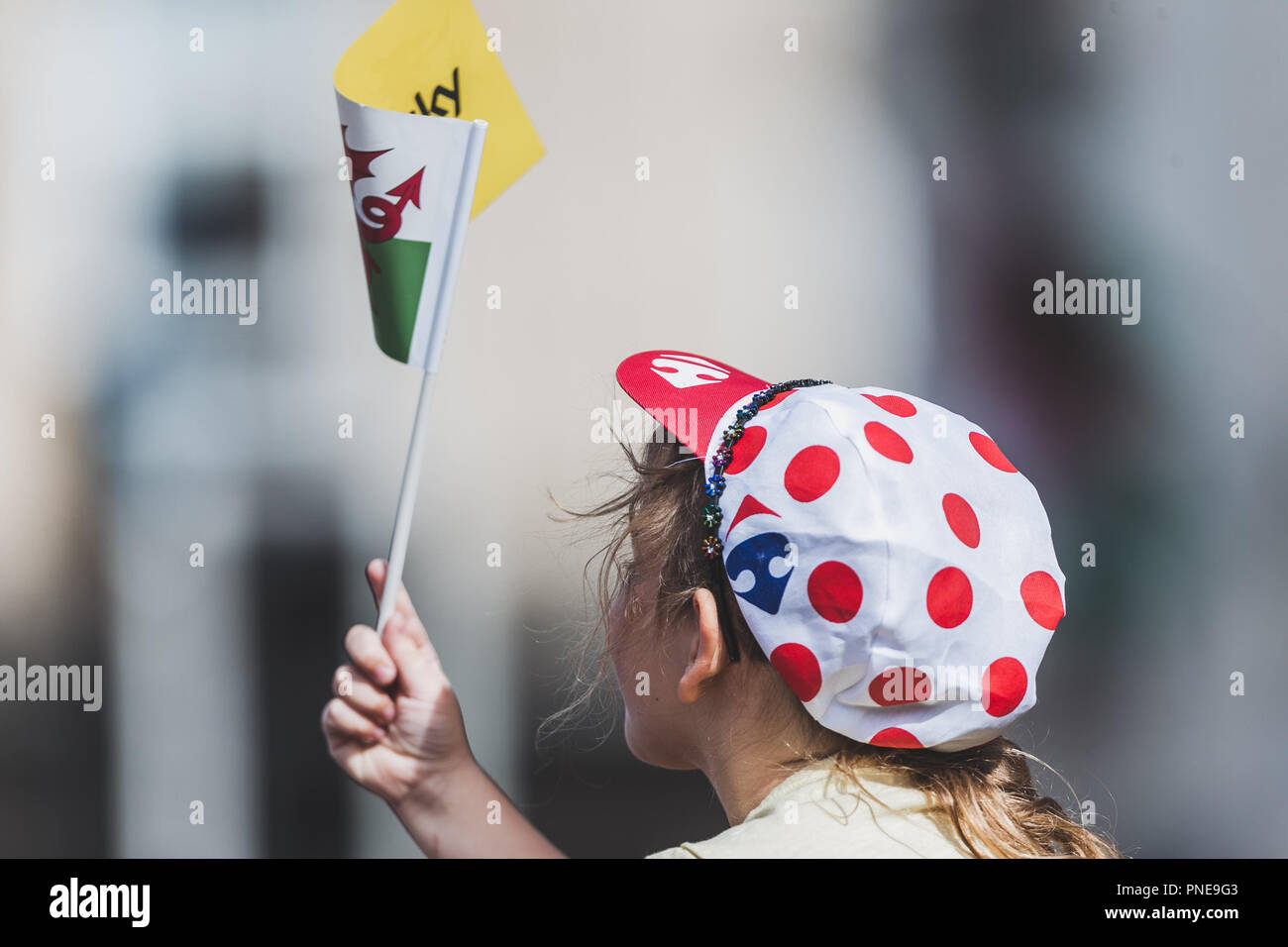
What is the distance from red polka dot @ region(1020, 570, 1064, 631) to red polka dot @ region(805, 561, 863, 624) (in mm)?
Answer: 180

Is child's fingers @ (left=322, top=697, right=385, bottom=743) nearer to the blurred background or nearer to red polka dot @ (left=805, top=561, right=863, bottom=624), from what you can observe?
red polka dot @ (left=805, top=561, right=863, bottom=624)

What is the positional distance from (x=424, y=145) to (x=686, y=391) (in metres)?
0.38

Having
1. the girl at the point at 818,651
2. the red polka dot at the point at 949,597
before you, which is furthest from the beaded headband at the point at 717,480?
the red polka dot at the point at 949,597

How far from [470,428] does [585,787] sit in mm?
825

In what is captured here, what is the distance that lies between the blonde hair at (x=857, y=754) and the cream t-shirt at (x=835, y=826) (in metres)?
0.01

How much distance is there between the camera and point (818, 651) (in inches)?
Answer: 39.3

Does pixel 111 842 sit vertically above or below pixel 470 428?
below

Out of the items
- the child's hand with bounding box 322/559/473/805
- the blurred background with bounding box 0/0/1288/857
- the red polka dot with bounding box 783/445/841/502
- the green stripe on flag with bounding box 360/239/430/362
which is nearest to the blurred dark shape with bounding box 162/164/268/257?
the blurred background with bounding box 0/0/1288/857

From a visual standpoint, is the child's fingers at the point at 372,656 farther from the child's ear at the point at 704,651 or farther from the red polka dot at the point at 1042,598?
the red polka dot at the point at 1042,598

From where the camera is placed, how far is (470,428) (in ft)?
7.16

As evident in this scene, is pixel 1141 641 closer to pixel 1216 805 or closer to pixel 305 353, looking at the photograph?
pixel 1216 805

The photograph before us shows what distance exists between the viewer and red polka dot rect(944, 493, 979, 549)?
100 centimetres

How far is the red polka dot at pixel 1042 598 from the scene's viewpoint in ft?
3.36

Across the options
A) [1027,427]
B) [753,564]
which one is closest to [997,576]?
[753,564]
